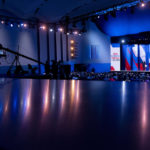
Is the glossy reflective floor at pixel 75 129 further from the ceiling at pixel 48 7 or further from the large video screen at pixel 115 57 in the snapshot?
the large video screen at pixel 115 57

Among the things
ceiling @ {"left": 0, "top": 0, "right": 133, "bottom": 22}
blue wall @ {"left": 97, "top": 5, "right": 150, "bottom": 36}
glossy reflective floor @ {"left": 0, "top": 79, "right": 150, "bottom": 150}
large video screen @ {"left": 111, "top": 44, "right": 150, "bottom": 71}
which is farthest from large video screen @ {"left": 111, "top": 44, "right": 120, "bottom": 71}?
glossy reflective floor @ {"left": 0, "top": 79, "right": 150, "bottom": 150}

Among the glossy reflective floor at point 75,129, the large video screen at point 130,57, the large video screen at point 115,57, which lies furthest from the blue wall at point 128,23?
the glossy reflective floor at point 75,129

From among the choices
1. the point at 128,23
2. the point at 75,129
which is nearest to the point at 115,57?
the point at 128,23

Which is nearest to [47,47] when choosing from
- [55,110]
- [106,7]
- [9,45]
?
[9,45]

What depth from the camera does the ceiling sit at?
7242 millimetres

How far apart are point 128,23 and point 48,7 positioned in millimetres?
4577

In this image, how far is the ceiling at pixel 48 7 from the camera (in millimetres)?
7242

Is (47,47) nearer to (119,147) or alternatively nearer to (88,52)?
(88,52)

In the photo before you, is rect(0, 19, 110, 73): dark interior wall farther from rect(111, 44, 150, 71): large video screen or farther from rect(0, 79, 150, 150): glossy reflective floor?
rect(0, 79, 150, 150): glossy reflective floor

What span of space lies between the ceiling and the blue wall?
189 cm

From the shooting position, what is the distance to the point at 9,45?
907cm

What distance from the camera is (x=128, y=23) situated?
33.8 feet

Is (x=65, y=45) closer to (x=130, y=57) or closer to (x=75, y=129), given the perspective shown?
(x=130, y=57)

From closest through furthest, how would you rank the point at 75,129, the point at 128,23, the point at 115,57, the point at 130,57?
the point at 75,129
the point at 128,23
the point at 130,57
the point at 115,57
